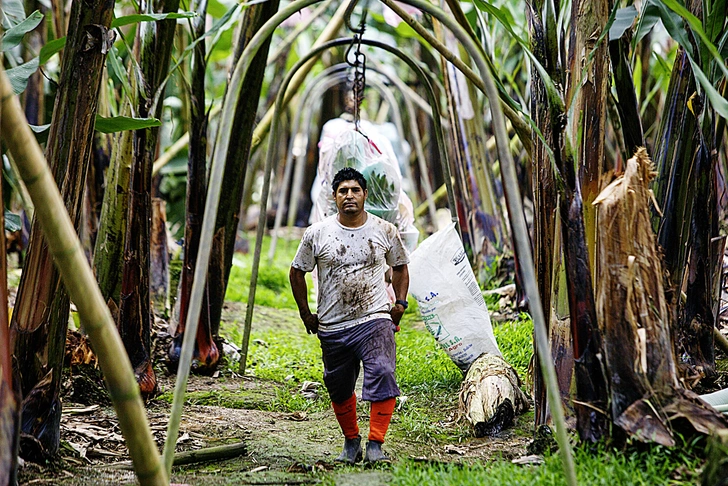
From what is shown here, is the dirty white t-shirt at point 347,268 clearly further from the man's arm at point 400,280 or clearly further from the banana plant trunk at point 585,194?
the banana plant trunk at point 585,194

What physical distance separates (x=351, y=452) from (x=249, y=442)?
0.36 m

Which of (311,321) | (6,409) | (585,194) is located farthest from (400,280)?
(6,409)

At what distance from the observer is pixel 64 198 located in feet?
6.00

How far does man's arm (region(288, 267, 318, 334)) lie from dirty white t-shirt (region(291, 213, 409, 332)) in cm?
2

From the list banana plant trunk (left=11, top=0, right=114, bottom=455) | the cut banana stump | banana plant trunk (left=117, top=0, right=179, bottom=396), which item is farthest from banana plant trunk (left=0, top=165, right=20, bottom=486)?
the cut banana stump

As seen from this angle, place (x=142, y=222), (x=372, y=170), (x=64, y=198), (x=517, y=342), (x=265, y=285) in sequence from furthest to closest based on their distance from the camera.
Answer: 1. (x=265, y=285)
2. (x=372, y=170)
3. (x=517, y=342)
4. (x=142, y=222)
5. (x=64, y=198)

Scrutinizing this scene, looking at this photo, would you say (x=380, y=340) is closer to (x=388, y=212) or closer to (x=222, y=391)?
(x=222, y=391)

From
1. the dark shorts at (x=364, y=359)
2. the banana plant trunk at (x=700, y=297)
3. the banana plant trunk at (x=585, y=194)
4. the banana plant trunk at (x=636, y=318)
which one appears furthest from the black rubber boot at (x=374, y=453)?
the banana plant trunk at (x=700, y=297)

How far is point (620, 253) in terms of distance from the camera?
5.64ft

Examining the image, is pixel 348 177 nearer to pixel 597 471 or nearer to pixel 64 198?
pixel 64 198

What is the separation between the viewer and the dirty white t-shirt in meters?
2.22

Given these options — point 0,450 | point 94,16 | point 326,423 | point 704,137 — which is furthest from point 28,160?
point 704,137

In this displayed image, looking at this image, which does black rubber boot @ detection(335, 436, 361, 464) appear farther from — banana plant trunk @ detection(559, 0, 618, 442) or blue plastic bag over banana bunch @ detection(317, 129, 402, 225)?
blue plastic bag over banana bunch @ detection(317, 129, 402, 225)

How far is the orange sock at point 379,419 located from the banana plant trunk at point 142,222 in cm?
96
